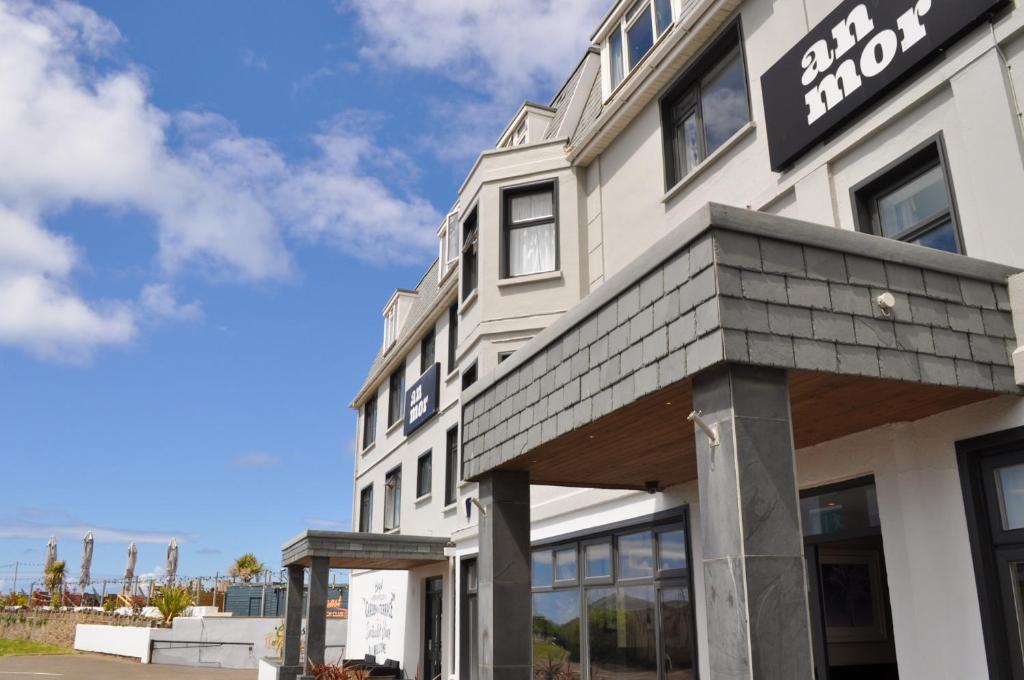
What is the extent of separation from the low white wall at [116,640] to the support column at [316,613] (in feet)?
57.3

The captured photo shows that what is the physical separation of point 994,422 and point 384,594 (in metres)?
20.1

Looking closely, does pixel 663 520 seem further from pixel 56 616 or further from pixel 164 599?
pixel 56 616

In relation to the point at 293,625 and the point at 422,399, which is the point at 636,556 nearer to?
the point at 422,399

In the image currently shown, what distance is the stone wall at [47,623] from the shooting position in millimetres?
40812

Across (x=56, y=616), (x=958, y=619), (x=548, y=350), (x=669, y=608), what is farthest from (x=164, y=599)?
(x=958, y=619)

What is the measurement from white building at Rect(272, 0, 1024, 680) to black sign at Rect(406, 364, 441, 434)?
17.7 ft

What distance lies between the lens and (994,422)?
6855 millimetres

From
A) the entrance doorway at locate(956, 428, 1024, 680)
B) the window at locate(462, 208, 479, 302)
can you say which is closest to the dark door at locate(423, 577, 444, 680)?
the window at locate(462, 208, 479, 302)

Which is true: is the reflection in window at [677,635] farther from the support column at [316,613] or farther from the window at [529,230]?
the support column at [316,613]

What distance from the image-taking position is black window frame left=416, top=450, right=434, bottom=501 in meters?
21.7

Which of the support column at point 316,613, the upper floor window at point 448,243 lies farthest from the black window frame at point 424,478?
the upper floor window at point 448,243

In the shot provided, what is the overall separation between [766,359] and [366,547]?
48.4ft

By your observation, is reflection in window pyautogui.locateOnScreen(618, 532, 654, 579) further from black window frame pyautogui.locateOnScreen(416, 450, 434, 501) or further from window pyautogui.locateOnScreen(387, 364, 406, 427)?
window pyautogui.locateOnScreen(387, 364, 406, 427)

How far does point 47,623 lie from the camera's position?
143 ft
